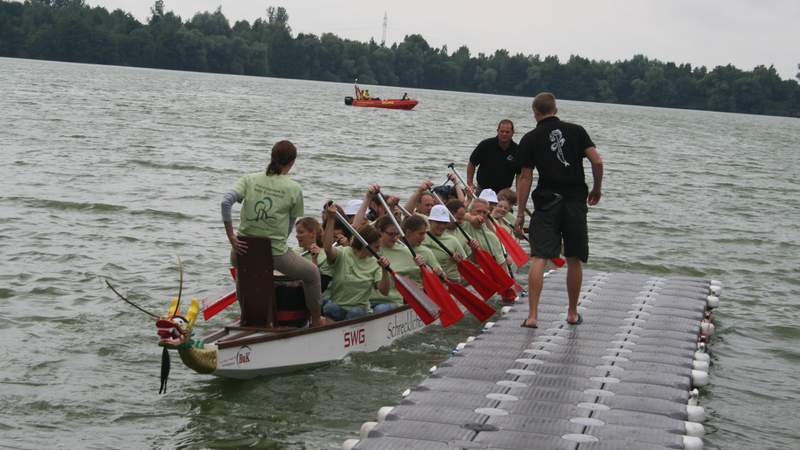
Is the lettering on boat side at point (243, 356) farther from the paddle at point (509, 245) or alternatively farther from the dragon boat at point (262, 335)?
the paddle at point (509, 245)

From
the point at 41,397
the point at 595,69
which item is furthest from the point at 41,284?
the point at 595,69

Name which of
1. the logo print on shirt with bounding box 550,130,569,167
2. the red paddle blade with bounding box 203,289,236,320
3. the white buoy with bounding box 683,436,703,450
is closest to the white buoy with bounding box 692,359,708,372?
the logo print on shirt with bounding box 550,130,569,167

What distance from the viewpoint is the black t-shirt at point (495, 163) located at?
50.9 feet

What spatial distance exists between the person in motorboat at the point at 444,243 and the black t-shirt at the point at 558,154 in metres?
2.43

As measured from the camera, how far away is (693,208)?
29984mm

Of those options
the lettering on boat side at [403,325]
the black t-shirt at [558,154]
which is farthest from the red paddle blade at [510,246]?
the black t-shirt at [558,154]

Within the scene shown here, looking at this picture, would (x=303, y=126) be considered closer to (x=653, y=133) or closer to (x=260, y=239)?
(x=653, y=133)

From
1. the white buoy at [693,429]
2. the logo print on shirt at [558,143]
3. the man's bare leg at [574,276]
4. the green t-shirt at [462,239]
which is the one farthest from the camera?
the green t-shirt at [462,239]

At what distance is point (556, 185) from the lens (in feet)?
33.4

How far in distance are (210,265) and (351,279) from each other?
624 cm

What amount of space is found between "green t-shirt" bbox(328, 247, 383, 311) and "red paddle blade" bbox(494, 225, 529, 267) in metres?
3.89

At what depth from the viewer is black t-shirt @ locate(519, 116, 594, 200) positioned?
1009 centimetres

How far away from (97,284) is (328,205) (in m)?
5.41

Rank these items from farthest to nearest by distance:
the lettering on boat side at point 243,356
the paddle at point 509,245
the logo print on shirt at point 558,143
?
the paddle at point 509,245, the logo print on shirt at point 558,143, the lettering on boat side at point 243,356
